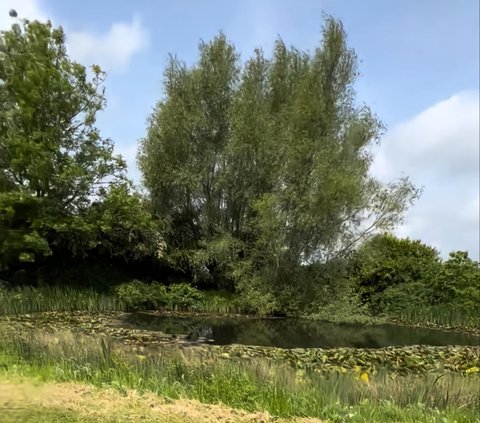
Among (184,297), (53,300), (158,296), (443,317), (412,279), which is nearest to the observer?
(53,300)

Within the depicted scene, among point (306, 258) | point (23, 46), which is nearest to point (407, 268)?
point (306, 258)

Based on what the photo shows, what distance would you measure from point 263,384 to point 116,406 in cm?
215

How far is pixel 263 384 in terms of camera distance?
7.82 metres

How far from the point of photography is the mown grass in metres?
7.16

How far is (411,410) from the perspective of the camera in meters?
7.20

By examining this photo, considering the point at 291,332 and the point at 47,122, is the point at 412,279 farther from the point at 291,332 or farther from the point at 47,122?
the point at 47,122

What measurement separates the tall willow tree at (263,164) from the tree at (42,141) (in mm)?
4013

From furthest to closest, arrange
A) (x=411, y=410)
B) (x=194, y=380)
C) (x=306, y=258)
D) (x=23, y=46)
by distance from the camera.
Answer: (x=306, y=258), (x=23, y=46), (x=194, y=380), (x=411, y=410)

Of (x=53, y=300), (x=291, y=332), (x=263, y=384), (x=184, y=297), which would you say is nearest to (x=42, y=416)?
(x=263, y=384)

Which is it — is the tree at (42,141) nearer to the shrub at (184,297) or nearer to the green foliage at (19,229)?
the green foliage at (19,229)

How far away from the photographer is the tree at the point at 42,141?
2144cm

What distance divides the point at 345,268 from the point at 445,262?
173 inches

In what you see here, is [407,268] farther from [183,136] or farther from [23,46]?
[23,46]

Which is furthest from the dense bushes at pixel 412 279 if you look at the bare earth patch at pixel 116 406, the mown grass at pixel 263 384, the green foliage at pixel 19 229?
the bare earth patch at pixel 116 406
